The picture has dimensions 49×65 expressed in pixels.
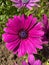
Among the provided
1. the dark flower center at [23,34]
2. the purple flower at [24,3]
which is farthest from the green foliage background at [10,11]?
the dark flower center at [23,34]

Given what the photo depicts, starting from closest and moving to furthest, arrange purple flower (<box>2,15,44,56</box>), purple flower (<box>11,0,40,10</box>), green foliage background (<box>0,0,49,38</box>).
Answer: purple flower (<box>2,15,44,56</box>), purple flower (<box>11,0,40,10</box>), green foliage background (<box>0,0,49,38</box>)

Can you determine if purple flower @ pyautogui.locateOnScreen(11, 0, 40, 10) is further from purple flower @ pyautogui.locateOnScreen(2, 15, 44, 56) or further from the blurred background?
purple flower @ pyautogui.locateOnScreen(2, 15, 44, 56)

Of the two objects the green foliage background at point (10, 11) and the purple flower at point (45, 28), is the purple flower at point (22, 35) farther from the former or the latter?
the green foliage background at point (10, 11)

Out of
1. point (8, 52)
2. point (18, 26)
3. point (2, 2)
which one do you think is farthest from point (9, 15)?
point (18, 26)

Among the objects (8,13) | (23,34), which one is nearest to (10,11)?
(8,13)

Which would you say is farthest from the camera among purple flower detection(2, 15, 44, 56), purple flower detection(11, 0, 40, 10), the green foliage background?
the green foliage background

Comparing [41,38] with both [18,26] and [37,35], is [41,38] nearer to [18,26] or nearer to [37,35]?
[37,35]

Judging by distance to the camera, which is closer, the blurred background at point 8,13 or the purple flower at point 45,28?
the purple flower at point 45,28

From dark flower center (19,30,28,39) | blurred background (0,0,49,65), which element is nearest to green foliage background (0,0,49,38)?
blurred background (0,0,49,65)
